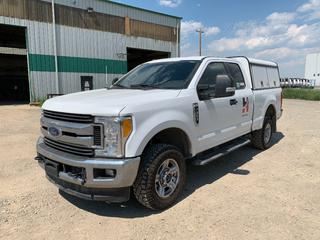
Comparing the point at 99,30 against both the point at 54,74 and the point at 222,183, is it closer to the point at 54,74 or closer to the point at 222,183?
the point at 54,74

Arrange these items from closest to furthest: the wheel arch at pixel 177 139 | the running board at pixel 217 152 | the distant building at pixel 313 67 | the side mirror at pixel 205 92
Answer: the wheel arch at pixel 177 139, the side mirror at pixel 205 92, the running board at pixel 217 152, the distant building at pixel 313 67

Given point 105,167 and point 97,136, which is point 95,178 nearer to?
point 105,167

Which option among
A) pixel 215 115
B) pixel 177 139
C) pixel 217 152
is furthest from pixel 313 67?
pixel 177 139

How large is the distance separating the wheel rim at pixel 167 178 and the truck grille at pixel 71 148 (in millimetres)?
932

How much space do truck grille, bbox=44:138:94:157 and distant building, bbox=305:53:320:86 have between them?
9776cm

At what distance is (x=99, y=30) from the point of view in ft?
67.2

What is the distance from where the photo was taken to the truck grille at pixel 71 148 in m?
3.24

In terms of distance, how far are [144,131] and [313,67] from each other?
9947 cm

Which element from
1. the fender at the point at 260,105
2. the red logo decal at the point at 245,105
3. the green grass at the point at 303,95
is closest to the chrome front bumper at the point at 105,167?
the red logo decal at the point at 245,105

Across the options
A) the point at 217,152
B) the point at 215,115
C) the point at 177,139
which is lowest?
the point at 217,152

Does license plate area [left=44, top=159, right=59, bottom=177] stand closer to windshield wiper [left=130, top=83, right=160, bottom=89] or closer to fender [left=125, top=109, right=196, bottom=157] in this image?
fender [left=125, top=109, right=196, bottom=157]

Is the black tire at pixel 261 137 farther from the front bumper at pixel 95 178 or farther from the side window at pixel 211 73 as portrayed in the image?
the front bumper at pixel 95 178

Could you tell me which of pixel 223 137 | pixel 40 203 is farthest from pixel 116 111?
pixel 223 137

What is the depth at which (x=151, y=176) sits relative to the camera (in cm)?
345
